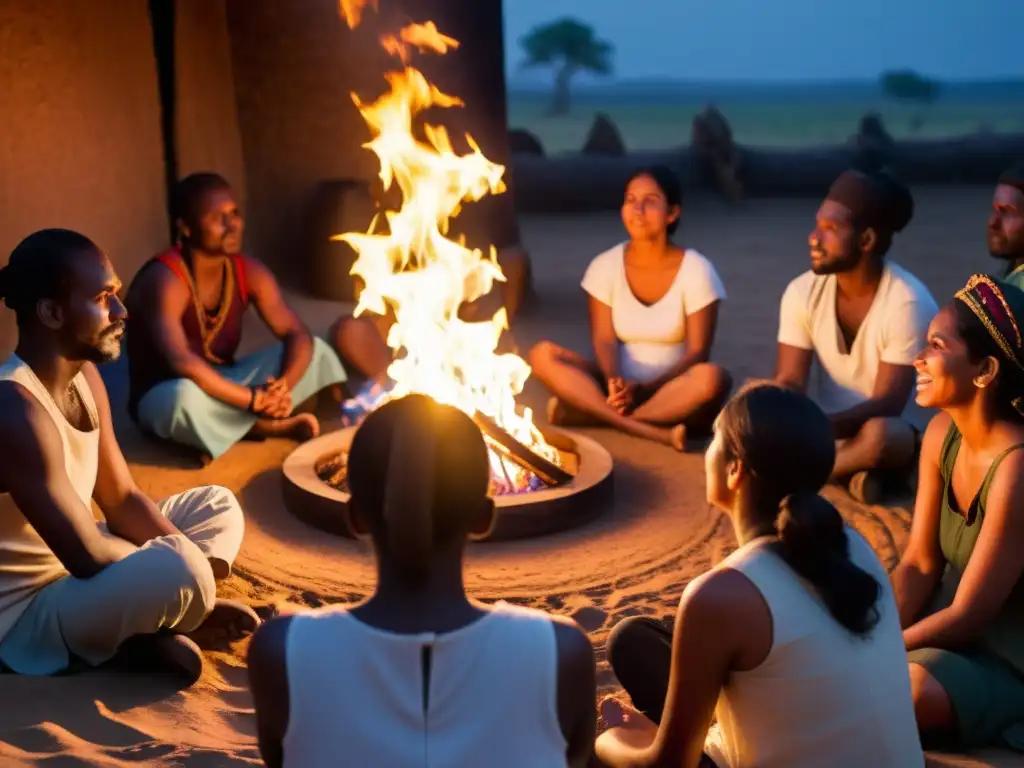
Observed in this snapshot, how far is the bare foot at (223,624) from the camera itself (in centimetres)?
434

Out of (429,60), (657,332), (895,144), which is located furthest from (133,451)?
(895,144)

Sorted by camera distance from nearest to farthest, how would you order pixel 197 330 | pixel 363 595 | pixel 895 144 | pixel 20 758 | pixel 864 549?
pixel 864 549, pixel 20 758, pixel 363 595, pixel 197 330, pixel 895 144

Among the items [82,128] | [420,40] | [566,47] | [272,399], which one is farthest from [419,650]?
[566,47]

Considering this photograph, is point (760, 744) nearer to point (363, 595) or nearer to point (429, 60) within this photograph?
point (363, 595)

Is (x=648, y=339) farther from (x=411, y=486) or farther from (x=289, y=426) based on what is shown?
(x=411, y=486)

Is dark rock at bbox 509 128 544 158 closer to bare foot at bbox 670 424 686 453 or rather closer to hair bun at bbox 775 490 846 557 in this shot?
bare foot at bbox 670 424 686 453

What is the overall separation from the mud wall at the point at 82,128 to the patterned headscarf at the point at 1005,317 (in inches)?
210

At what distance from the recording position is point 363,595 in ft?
15.7

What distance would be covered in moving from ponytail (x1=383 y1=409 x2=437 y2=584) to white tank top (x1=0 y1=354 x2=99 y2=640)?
1.93m

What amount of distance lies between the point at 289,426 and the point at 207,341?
1.92 feet

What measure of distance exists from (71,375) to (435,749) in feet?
7.49

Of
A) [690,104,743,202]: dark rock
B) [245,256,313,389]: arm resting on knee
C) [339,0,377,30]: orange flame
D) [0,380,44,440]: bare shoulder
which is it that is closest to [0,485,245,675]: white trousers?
[0,380,44,440]: bare shoulder

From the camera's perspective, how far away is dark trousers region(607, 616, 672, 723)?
331cm

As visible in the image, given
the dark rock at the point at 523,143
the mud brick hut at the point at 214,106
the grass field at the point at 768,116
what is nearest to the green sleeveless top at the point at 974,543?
the mud brick hut at the point at 214,106
